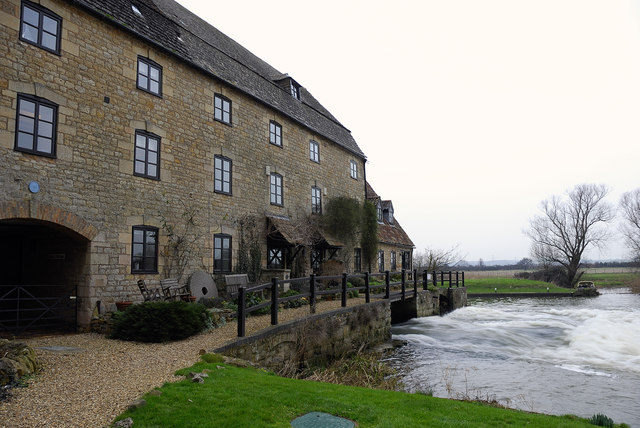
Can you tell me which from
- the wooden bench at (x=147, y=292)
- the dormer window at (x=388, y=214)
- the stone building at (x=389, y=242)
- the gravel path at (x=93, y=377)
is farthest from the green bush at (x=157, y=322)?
the dormer window at (x=388, y=214)

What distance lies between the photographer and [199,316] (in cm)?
930

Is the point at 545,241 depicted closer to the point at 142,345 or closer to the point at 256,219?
the point at 256,219

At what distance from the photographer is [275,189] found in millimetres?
17188

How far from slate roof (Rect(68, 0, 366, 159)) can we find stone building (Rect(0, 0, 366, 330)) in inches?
2.8

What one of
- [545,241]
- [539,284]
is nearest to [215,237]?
[539,284]

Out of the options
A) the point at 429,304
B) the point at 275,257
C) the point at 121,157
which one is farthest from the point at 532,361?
the point at 121,157

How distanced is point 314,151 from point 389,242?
863cm

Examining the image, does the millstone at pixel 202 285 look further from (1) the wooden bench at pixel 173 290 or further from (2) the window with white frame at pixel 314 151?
(2) the window with white frame at pixel 314 151

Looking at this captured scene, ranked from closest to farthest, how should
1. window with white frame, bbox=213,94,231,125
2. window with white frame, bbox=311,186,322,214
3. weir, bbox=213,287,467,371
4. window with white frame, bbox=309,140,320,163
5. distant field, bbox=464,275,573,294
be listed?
weir, bbox=213,287,467,371, window with white frame, bbox=213,94,231,125, window with white frame, bbox=311,186,322,214, window with white frame, bbox=309,140,320,163, distant field, bbox=464,275,573,294

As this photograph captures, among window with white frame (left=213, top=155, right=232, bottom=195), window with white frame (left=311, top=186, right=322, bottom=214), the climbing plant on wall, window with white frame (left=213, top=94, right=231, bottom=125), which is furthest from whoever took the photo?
the climbing plant on wall

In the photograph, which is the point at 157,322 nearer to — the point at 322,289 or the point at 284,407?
the point at 284,407

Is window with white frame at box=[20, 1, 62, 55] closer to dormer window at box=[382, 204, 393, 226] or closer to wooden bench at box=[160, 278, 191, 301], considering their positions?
wooden bench at box=[160, 278, 191, 301]

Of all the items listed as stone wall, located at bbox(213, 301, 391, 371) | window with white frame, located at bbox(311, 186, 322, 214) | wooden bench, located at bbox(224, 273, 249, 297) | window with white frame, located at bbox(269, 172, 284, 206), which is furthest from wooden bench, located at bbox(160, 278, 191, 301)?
window with white frame, located at bbox(311, 186, 322, 214)

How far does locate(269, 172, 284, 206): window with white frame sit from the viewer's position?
55.4ft
